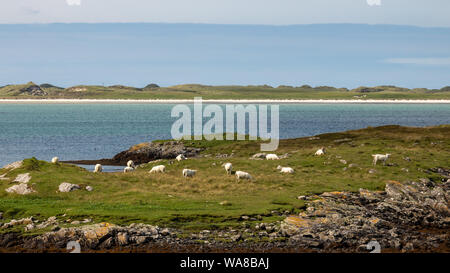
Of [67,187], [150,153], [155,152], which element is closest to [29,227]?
[67,187]

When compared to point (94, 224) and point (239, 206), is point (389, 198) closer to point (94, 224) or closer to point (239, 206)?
point (239, 206)

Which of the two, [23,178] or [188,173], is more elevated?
[23,178]

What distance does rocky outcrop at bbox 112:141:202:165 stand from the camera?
7225 cm

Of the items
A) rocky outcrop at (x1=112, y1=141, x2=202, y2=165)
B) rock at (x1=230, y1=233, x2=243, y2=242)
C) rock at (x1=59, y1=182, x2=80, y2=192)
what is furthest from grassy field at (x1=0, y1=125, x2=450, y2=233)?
rocky outcrop at (x1=112, y1=141, x2=202, y2=165)

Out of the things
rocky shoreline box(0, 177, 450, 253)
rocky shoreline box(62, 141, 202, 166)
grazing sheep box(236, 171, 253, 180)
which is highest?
grazing sheep box(236, 171, 253, 180)

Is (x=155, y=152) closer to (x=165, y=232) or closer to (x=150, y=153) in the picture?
(x=150, y=153)

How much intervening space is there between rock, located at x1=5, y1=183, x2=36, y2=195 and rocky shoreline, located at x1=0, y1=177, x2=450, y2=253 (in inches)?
266

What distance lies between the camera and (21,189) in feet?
115

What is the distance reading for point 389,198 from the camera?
3591 cm

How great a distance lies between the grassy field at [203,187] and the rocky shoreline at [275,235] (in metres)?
1.22

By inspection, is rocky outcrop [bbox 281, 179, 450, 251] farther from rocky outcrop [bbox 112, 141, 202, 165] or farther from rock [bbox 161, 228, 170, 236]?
rocky outcrop [bbox 112, 141, 202, 165]

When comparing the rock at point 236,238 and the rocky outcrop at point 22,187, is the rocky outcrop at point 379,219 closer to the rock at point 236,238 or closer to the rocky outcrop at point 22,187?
the rock at point 236,238

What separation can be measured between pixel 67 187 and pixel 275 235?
16476mm
